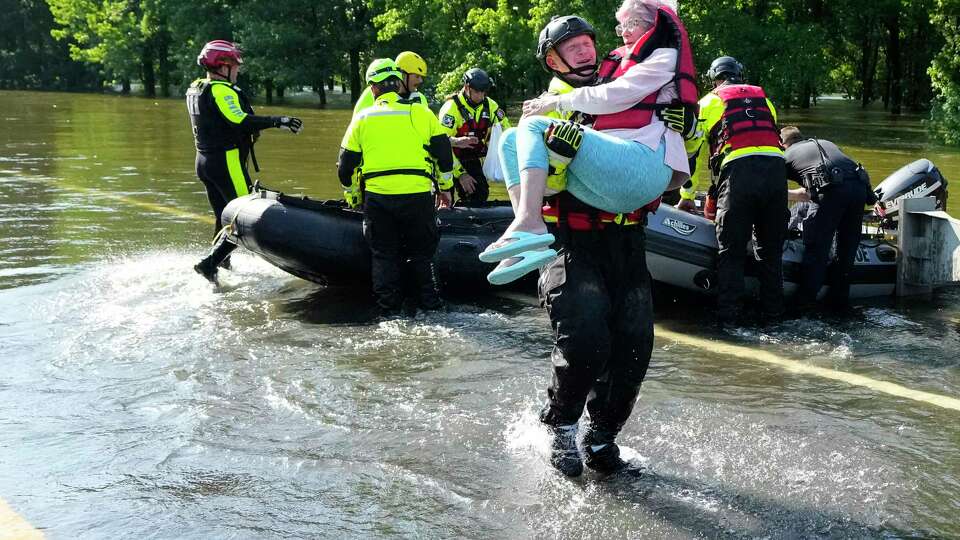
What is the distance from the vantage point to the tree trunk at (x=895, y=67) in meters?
37.8

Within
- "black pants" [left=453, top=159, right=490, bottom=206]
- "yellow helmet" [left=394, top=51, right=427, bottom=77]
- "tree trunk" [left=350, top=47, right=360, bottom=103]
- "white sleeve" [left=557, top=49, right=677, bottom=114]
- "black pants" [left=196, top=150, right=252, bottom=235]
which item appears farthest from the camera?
"tree trunk" [left=350, top=47, right=360, bottom=103]

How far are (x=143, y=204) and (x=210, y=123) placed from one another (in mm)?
4603

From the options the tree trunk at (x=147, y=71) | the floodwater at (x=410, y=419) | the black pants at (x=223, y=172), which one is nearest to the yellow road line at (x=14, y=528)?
the floodwater at (x=410, y=419)

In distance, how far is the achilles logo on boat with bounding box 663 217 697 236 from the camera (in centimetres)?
758

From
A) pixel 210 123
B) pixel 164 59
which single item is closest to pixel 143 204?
pixel 210 123

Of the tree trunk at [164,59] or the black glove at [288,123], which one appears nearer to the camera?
the black glove at [288,123]

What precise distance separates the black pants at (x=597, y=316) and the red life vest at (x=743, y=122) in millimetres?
3209

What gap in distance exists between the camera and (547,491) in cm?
425

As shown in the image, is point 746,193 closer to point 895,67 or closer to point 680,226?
point 680,226

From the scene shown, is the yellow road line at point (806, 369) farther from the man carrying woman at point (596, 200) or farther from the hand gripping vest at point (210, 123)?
the hand gripping vest at point (210, 123)

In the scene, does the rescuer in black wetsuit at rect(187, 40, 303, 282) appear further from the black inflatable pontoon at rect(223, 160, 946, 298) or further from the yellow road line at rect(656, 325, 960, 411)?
the yellow road line at rect(656, 325, 960, 411)

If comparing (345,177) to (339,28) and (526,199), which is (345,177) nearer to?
(526,199)

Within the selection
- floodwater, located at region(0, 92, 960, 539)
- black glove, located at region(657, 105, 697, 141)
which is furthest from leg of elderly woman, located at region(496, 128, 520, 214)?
floodwater, located at region(0, 92, 960, 539)

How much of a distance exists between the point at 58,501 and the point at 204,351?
222 cm
